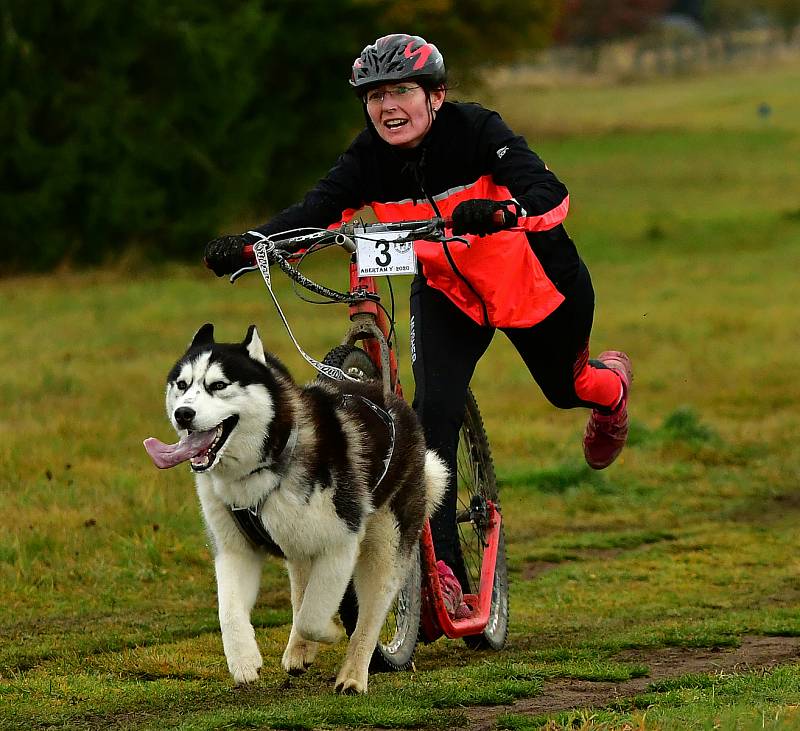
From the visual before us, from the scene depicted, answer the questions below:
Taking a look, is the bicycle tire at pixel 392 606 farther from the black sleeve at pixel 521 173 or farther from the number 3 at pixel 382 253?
the black sleeve at pixel 521 173

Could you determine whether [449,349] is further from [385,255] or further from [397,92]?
[397,92]

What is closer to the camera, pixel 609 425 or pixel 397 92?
pixel 397 92

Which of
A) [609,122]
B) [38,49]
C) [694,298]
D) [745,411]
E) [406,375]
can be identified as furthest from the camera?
[609,122]

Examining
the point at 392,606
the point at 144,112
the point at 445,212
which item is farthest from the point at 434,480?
the point at 144,112

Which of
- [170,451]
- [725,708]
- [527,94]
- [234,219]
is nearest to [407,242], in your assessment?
[170,451]

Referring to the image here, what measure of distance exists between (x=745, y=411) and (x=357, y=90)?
30.6 feet

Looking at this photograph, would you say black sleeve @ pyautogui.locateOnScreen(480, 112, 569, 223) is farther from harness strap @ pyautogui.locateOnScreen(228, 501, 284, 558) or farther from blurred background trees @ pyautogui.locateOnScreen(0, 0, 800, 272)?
blurred background trees @ pyautogui.locateOnScreen(0, 0, 800, 272)

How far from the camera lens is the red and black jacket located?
6531 mm

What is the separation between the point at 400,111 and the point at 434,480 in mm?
1516

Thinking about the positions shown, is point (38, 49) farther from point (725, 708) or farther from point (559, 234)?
point (725, 708)

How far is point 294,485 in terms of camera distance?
18.3 feet

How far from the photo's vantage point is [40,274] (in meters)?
24.6

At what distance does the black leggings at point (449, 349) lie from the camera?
21.8 ft

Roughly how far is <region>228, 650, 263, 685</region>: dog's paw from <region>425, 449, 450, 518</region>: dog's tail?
1.06 m
